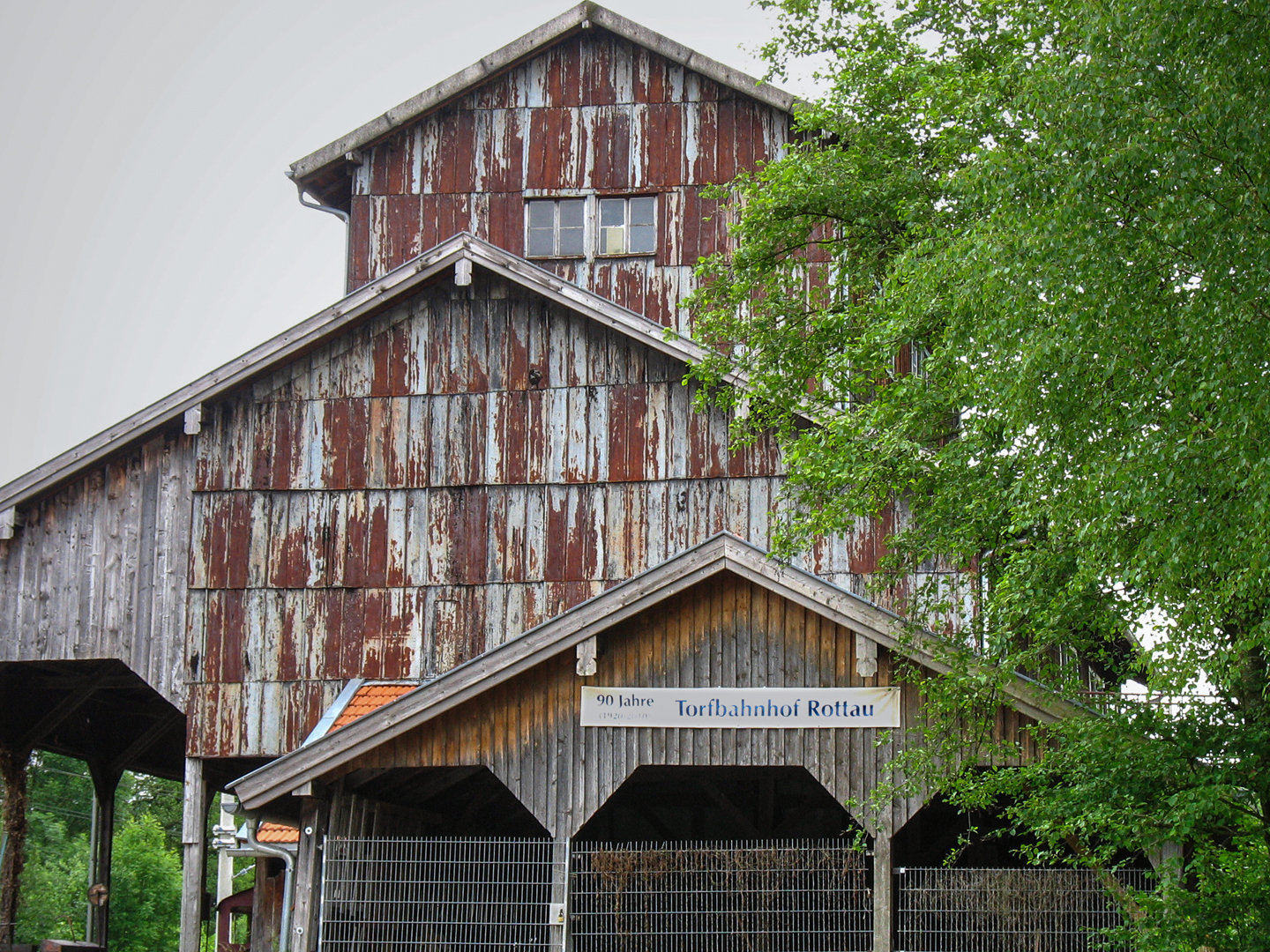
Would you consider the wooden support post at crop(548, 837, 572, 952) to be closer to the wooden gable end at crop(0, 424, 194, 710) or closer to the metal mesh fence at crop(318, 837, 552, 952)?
the metal mesh fence at crop(318, 837, 552, 952)

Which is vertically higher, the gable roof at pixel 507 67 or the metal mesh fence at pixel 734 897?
the gable roof at pixel 507 67

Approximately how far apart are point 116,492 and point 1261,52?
14.6m

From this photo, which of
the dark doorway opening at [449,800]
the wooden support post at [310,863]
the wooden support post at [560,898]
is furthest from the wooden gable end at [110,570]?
the wooden support post at [560,898]

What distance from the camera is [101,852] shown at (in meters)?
26.4

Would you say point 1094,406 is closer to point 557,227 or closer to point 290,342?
point 290,342

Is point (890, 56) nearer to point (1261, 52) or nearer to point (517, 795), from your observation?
point (1261, 52)

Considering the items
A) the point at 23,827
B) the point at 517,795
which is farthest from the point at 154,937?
the point at 517,795

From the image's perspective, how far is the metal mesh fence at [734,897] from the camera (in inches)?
544

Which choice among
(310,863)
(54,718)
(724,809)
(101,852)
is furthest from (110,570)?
(101,852)

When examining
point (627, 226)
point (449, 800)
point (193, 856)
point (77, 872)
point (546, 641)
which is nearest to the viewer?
point (546, 641)

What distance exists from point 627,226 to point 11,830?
42.1 ft

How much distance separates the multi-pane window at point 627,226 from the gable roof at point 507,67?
7.01ft

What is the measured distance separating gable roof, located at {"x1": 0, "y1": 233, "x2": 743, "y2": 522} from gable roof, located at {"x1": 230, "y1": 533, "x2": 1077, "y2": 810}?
5553mm

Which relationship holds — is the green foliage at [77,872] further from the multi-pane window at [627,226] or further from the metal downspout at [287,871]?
the multi-pane window at [627,226]
